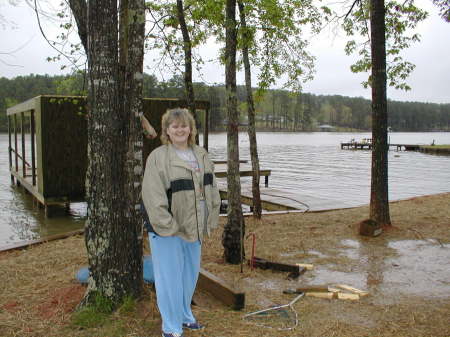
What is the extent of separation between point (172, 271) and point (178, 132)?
1.02 meters

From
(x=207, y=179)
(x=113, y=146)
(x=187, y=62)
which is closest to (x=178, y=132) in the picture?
(x=207, y=179)

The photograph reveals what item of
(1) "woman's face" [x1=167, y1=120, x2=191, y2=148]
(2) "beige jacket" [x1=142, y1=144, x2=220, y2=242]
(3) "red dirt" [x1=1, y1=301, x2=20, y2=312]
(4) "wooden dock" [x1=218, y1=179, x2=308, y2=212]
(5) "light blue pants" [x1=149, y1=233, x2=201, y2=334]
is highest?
(1) "woman's face" [x1=167, y1=120, x2=191, y2=148]

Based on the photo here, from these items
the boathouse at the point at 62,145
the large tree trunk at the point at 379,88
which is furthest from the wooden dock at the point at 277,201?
the large tree trunk at the point at 379,88

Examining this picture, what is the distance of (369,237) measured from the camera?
24.7ft

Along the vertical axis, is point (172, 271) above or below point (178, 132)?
below

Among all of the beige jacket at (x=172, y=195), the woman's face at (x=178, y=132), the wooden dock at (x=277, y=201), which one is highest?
the woman's face at (x=178, y=132)

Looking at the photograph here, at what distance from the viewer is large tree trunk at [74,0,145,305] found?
3.49 m

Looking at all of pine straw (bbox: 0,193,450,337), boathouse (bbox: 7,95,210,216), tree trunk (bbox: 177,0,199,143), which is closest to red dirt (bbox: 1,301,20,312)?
pine straw (bbox: 0,193,450,337)

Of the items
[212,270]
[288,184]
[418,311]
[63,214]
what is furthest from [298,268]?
[288,184]

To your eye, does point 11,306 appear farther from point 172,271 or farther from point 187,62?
point 187,62

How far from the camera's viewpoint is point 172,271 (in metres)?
3.14

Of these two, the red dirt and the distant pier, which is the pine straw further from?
the distant pier

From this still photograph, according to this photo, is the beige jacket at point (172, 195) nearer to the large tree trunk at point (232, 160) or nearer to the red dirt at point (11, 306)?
the red dirt at point (11, 306)

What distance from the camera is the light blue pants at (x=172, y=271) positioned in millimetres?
3121
